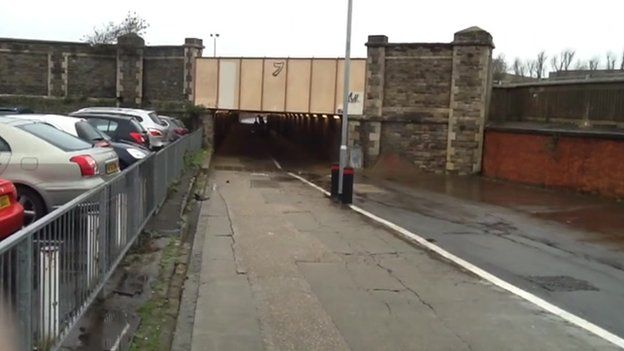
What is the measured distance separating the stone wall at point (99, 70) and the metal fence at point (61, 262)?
89.4 feet

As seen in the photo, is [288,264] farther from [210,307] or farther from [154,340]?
[154,340]

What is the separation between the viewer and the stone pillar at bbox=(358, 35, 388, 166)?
29875 millimetres

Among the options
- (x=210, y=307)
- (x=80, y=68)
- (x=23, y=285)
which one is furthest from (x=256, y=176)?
(x=23, y=285)

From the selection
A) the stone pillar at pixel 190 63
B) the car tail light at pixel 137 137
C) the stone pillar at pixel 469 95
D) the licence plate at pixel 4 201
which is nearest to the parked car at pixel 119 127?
the car tail light at pixel 137 137

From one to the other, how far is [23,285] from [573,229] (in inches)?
486

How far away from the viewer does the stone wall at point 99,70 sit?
1339 inches

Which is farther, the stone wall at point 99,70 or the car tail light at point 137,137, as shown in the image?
the stone wall at point 99,70

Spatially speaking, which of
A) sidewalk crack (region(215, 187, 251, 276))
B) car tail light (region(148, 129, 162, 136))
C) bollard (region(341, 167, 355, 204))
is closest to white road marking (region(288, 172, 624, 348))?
sidewalk crack (region(215, 187, 251, 276))

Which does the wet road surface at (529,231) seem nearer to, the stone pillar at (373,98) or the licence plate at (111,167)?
the licence plate at (111,167)

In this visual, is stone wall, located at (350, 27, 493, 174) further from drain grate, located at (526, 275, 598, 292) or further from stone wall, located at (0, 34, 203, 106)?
drain grate, located at (526, 275, 598, 292)

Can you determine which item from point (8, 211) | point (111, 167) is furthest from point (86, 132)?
point (8, 211)

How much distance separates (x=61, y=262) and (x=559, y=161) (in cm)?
2042

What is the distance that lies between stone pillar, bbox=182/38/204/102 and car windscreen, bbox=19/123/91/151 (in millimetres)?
24426

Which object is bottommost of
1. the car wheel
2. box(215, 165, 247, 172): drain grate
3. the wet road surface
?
box(215, 165, 247, 172): drain grate
